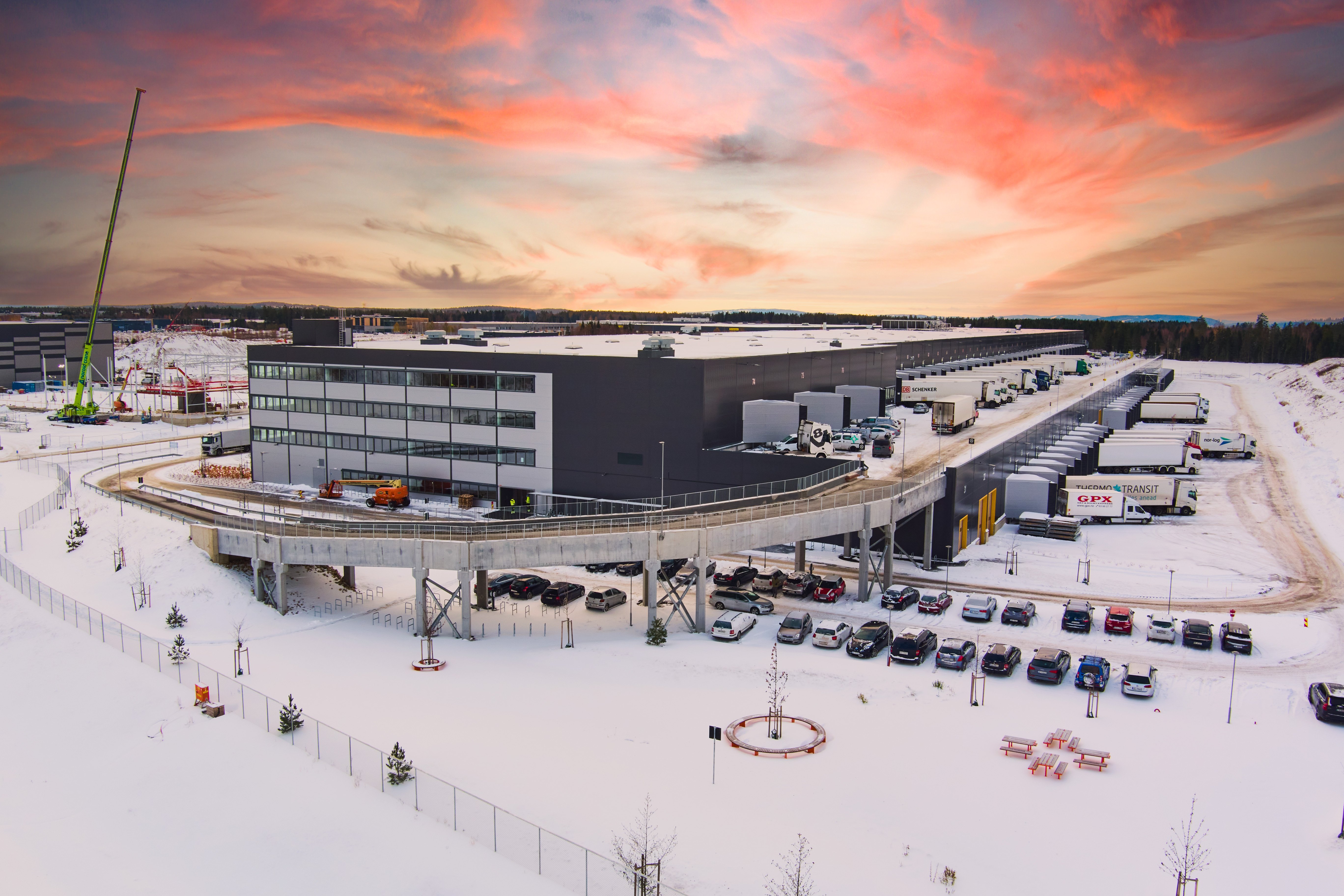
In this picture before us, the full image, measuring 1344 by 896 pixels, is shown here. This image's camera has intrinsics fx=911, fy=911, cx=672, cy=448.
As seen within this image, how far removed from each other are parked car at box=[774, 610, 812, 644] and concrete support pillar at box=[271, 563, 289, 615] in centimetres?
2362

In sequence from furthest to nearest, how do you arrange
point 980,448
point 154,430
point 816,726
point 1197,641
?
1. point 154,430
2. point 980,448
3. point 1197,641
4. point 816,726

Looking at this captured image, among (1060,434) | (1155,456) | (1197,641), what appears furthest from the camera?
(1060,434)

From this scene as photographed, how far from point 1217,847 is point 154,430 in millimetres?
115428

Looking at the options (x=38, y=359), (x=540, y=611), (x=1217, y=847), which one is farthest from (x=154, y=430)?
(x=1217, y=847)

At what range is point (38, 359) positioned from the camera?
16300 centimetres

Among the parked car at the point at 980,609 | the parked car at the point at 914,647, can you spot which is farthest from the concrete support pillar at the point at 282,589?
the parked car at the point at 980,609

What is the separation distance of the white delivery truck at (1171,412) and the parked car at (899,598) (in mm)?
90949

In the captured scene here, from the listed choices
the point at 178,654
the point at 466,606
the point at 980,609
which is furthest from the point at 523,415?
the point at 980,609

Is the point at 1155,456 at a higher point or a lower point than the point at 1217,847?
higher

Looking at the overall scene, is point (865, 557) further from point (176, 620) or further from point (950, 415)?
point (176, 620)

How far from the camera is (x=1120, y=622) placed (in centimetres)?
3994

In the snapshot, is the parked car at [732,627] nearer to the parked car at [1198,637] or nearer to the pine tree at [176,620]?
the parked car at [1198,637]

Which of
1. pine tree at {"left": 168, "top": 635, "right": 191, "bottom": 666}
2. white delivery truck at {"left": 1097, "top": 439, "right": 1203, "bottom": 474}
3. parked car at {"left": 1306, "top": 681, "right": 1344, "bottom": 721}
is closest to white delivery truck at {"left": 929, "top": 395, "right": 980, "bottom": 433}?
white delivery truck at {"left": 1097, "top": 439, "right": 1203, "bottom": 474}

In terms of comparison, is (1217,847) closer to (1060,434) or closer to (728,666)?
(728,666)
